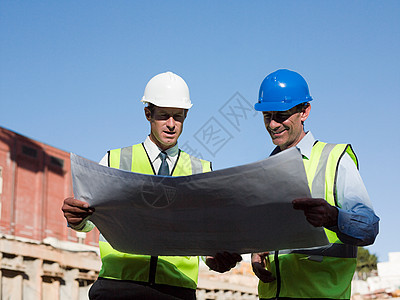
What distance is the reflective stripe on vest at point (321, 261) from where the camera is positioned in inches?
A: 125

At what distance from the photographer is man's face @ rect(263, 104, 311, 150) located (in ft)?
11.3

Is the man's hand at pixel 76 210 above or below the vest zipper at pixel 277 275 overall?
above

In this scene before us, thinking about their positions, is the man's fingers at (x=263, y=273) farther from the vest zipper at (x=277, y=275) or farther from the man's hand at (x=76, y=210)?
the man's hand at (x=76, y=210)

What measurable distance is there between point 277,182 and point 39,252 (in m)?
9.21

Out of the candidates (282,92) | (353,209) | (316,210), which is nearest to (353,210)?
(353,209)

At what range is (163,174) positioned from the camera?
12.5 feet

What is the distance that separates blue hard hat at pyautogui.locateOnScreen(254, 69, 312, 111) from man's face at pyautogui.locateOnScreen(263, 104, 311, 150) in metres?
0.04

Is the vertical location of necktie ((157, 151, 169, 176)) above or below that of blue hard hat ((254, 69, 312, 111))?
below

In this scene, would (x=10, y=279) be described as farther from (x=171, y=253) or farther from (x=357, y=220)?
(x=357, y=220)

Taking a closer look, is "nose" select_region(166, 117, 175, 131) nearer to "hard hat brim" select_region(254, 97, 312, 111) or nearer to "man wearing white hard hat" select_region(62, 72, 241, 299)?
"man wearing white hard hat" select_region(62, 72, 241, 299)

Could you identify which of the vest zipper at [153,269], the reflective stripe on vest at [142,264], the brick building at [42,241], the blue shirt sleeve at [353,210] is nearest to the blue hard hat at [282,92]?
the blue shirt sleeve at [353,210]

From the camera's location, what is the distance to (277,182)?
2.66 meters

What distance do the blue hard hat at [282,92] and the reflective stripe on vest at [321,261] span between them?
0.34 meters

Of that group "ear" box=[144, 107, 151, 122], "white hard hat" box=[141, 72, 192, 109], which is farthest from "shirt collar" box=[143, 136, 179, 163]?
"white hard hat" box=[141, 72, 192, 109]
